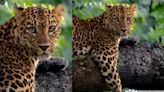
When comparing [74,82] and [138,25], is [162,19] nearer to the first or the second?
[138,25]

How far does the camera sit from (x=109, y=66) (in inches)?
83.0

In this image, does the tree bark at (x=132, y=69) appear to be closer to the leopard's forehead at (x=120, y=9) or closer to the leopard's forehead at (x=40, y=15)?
the leopard's forehead at (x=120, y=9)

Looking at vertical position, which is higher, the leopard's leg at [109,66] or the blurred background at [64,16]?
the blurred background at [64,16]

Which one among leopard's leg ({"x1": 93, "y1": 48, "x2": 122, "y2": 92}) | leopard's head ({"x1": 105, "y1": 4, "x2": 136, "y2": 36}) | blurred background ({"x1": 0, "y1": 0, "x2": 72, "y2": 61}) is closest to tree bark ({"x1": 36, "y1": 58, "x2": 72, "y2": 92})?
blurred background ({"x1": 0, "y1": 0, "x2": 72, "y2": 61})

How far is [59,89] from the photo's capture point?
203 cm

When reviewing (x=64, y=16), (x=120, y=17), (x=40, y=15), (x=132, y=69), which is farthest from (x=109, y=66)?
(x=40, y=15)

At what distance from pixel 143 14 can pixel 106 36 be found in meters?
0.21

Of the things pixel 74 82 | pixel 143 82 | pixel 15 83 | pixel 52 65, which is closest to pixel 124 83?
pixel 143 82

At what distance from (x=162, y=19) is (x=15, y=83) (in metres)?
0.82

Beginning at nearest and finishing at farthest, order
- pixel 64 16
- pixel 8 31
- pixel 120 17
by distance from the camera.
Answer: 1. pixel 8 31
2. pixel 64 16
3. pixel 120 17

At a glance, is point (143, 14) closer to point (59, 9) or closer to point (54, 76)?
point (59, 9)

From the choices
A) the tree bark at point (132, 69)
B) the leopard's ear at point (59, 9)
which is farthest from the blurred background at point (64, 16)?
the tree bark at point (132, 69)

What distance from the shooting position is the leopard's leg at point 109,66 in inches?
82.9

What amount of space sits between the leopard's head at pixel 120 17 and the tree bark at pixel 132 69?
2.5 inches
